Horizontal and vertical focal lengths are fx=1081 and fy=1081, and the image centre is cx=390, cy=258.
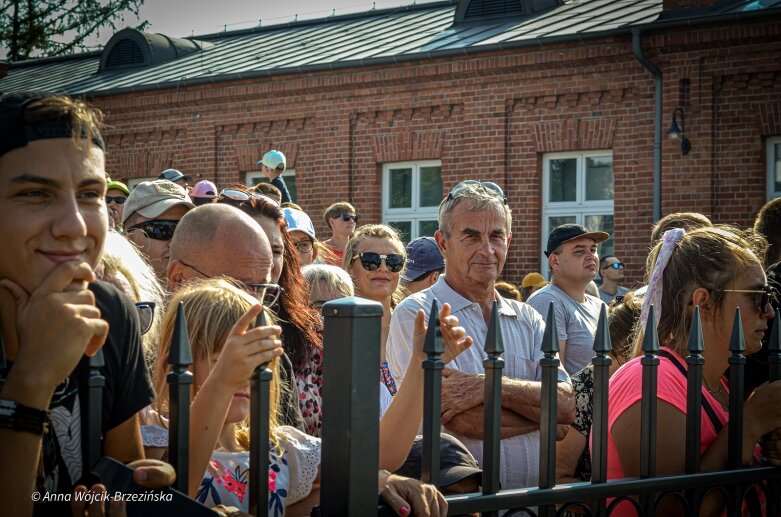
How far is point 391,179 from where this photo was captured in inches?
649

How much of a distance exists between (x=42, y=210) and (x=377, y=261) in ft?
12.4

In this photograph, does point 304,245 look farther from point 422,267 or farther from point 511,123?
point 511,123

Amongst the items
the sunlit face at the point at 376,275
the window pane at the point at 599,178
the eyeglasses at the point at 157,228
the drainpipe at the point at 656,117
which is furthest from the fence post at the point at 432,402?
the window pane at the point at 599,178

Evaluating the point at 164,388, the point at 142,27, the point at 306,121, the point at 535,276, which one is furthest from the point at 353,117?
the point at 142,27

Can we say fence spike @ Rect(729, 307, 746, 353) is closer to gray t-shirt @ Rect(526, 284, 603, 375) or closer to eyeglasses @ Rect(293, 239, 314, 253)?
gray t-shirt @ Rect(526, 284, 603, 375)

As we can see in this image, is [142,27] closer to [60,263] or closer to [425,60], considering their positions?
[425,60]

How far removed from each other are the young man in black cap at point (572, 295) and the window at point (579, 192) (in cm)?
721

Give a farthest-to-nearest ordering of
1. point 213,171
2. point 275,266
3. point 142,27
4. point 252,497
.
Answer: point 142,27 → point 213,171 → point 275,266 → point 252,497

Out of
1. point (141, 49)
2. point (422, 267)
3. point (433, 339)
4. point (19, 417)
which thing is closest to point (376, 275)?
point (422, 267)

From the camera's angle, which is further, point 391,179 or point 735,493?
point 391,179

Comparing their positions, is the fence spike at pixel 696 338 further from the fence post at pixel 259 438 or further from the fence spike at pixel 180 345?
the fence spike at pixel 180 345

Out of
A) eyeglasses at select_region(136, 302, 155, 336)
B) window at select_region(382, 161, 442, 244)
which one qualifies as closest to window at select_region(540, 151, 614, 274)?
window at select_region(382, 161, 442, 244)

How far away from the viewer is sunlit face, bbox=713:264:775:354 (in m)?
3.39

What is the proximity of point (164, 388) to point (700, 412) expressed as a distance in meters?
1.52
